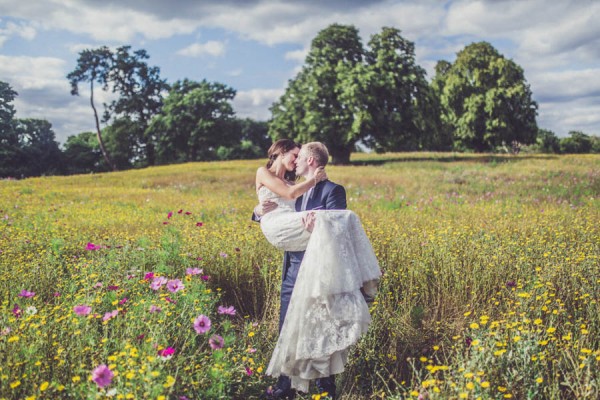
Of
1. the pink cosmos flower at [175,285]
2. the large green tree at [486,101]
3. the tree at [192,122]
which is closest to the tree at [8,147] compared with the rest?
the tree at [192,122]

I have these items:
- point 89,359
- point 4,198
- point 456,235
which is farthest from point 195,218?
point 4,198

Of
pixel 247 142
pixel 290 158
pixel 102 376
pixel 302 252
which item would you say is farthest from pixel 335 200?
pixel 247 142

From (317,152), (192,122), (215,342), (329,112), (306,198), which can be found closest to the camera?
(215,342)

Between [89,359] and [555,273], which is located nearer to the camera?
[89,359]

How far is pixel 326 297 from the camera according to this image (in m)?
3.21

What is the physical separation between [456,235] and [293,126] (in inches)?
1023

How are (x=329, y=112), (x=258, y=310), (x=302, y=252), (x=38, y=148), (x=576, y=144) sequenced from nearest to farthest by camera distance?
(x=302, y=252)
(x=258, y=310)
(x=329, y=112)
(x=38, y=148)
(x=576, y=144)

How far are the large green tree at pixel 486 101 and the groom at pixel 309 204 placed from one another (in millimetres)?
35800

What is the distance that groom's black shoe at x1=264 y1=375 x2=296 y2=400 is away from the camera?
367 centimetres

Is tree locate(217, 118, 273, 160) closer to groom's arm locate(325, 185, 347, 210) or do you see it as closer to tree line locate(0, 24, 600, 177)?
tree line locate(0, 24, 600, 177)

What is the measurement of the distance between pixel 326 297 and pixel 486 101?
40120 mm

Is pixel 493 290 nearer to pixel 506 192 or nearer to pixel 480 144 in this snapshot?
pixel 506 192

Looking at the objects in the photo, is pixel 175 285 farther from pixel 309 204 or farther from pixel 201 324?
pixel 309 204

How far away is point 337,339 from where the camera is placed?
325cm
